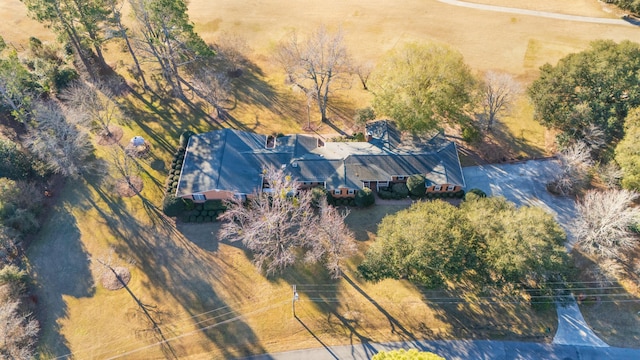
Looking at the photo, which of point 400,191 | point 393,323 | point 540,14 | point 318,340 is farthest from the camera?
point 540,14

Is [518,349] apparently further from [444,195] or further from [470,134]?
[470,134]

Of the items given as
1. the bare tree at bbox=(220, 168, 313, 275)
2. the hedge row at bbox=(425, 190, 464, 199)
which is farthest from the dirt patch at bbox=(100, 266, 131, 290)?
the hedge row at bbox=(425, 190, 464, 199)

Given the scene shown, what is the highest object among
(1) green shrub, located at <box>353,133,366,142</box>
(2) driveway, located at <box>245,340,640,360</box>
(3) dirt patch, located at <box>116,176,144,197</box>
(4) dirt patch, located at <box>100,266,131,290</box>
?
(1) green shrub, located at <box>353,133,366,142</box>

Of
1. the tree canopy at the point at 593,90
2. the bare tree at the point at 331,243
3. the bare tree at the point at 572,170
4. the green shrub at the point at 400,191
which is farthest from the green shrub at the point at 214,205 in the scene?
the tree canopy at the point at 593,90

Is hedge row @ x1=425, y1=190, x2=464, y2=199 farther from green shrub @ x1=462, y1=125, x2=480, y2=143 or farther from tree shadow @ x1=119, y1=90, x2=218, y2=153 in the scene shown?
tree shadow @ x1=119, y1=90, x2=218, y2=153

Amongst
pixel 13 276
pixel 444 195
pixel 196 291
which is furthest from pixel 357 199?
pixel 13 276

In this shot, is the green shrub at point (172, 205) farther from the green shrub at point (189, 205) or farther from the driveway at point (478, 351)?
the driveway at point (478, 351)

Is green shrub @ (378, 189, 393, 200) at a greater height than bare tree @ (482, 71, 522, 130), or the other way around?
bare tree @ (482, 71, 522, 130)
